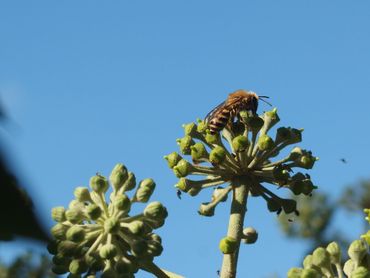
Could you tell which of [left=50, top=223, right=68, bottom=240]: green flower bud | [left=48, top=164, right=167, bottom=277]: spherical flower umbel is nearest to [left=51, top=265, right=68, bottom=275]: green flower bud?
[left=48, top=164, right=167, bottom=277]: spherical flower umbel

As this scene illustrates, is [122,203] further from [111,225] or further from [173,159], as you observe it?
[173,159]

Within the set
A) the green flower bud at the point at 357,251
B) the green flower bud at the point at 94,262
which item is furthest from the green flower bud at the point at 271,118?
the green flower bud at the point at 94,262

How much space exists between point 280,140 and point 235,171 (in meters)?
0.39

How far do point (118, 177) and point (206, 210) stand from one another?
0.66m

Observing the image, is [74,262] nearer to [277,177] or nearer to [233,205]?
[233,205]

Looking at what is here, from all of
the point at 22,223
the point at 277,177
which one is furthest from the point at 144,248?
the point at 22,223

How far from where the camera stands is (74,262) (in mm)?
3764

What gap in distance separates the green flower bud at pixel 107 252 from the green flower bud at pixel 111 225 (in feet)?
0.41

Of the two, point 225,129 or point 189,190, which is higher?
point 225,129

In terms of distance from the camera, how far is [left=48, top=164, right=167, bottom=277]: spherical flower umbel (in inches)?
148

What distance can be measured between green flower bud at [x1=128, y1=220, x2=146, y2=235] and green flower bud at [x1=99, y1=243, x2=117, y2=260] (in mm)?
189

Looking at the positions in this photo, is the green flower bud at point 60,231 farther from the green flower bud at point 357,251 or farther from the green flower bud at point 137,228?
the green flower bud at point 357,251

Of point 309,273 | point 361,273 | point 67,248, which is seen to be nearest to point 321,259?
point 309,273

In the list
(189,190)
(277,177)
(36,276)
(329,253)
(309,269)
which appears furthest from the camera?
(189,190)
